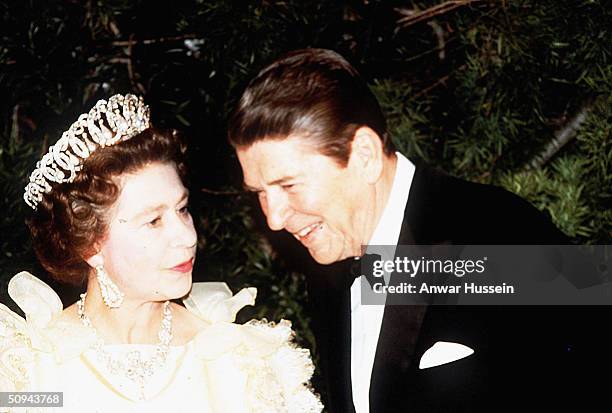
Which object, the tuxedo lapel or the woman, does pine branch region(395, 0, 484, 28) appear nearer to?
the tuxedo lapel

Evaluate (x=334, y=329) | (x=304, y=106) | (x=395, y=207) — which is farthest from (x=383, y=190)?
(x=334, y=329)

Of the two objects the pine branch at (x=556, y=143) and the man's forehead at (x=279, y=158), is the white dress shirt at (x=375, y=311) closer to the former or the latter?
the man's forehead at (x=279, y=158)

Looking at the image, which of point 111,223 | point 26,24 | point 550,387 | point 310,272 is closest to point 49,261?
point 111,223

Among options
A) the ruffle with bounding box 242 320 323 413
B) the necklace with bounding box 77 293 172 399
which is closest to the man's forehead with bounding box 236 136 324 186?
the ruffle with bounding box 242 320 323 413

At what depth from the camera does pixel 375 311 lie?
218 cm

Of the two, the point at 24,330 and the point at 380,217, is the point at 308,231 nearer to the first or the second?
the point at 380,217

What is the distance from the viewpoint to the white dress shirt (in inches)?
83.7

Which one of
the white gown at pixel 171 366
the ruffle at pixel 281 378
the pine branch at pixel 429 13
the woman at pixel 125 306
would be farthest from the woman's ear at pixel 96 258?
the pine branch at pixel 429 13

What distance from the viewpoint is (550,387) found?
74.0 inches

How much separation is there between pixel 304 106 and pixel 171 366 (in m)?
0.67

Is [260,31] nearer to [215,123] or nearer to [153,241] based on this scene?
[215,123]

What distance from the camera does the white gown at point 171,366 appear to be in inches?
74.2

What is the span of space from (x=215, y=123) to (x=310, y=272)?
0.65m

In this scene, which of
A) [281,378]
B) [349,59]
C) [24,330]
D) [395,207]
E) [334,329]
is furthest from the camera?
[349,59]
